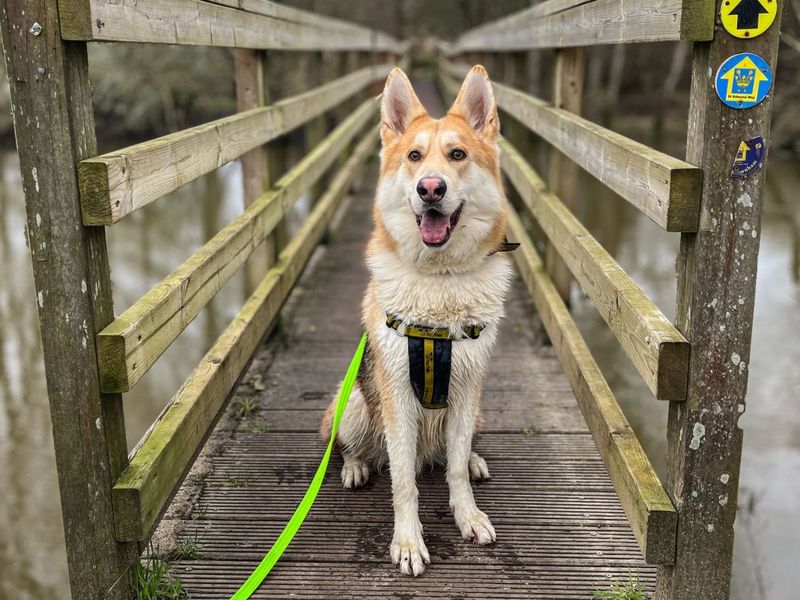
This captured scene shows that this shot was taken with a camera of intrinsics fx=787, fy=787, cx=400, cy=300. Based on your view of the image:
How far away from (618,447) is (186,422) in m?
1.44

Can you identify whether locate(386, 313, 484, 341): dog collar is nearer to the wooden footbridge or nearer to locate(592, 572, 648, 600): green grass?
the wooden footbridge

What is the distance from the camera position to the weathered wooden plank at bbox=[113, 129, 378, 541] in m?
2.23

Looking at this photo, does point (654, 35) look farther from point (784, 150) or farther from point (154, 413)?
point (784, 150)

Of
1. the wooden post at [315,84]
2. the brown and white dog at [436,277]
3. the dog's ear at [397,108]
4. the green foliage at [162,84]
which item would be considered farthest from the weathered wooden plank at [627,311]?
the green foliage at [162,84]

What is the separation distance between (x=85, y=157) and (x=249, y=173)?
7.75 ft

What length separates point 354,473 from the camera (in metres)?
3.20

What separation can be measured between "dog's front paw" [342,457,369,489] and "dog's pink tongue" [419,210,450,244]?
1032mm

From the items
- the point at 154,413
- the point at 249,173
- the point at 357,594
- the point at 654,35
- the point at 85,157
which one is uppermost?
the point at 654,35

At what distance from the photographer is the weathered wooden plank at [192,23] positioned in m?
1.94

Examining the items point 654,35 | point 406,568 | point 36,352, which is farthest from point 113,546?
point 36,352

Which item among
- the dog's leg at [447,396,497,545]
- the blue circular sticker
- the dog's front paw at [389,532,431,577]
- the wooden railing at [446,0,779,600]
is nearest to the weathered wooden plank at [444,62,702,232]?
the wooden railing at [446,0,779,600]

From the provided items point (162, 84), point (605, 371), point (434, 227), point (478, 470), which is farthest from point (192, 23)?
point (162, 84)

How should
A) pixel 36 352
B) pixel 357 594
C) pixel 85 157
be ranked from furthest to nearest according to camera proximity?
pixel 36 352 → pixel 357 594 → pixel 85 157

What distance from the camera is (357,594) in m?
2.55
